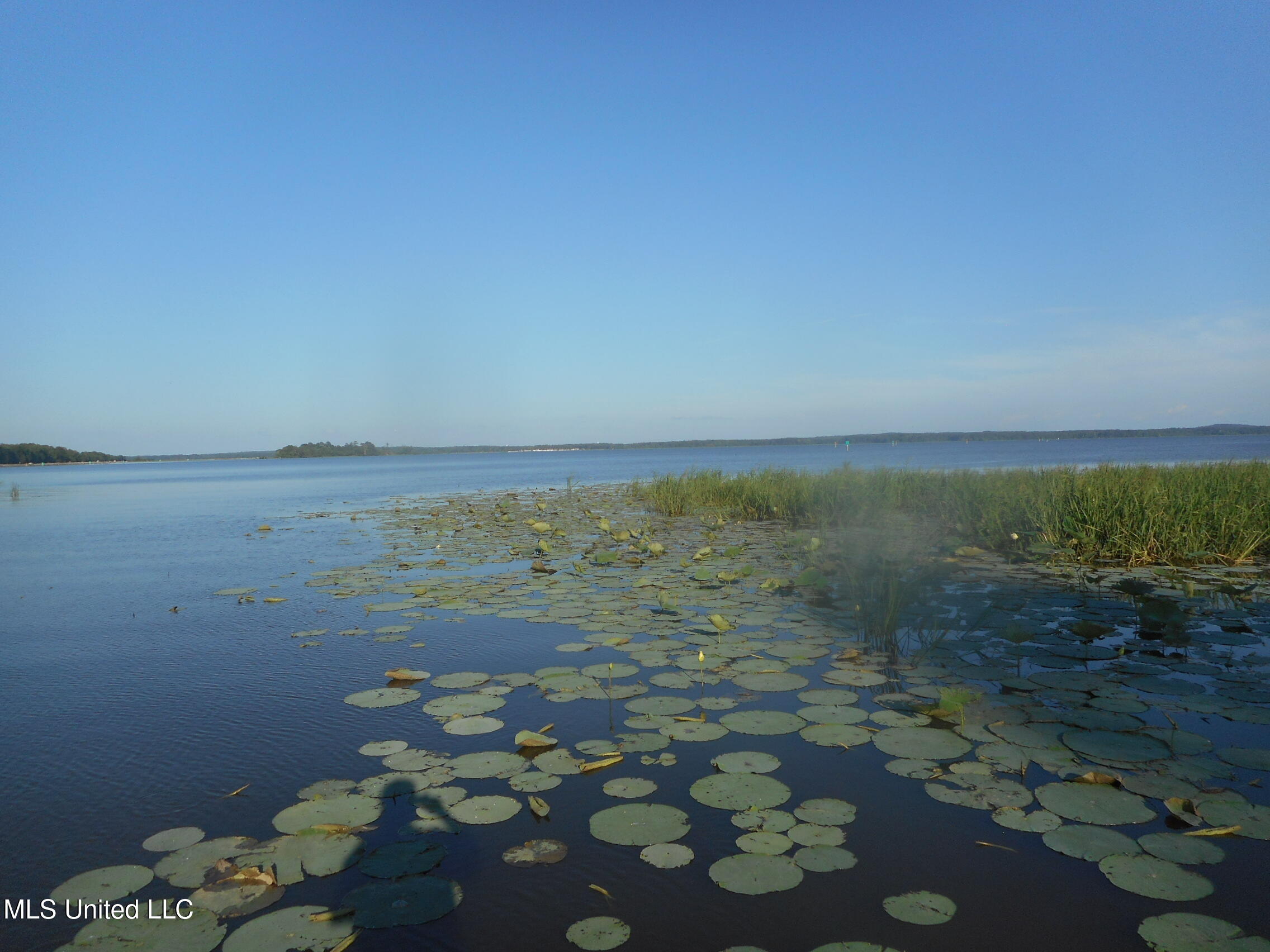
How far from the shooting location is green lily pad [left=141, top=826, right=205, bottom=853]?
95.1 inches

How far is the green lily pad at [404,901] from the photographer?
203cm

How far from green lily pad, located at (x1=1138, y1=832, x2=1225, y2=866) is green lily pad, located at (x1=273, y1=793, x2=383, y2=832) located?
2618 millimetres

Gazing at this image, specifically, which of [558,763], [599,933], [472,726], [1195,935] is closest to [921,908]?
[1195,935]

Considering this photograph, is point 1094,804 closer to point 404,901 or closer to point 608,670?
point 404,901

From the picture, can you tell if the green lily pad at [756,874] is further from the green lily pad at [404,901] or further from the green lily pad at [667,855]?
the green lily pad at [404,901]

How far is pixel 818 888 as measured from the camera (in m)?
2.16

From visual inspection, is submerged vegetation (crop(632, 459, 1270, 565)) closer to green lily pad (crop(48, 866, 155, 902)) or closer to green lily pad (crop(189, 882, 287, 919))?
green lily pad (crop(189, 882, 287, 919))

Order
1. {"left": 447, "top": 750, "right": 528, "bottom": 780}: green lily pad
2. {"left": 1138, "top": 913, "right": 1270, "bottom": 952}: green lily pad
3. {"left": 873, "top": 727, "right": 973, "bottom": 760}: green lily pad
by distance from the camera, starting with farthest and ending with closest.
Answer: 1. {"left": 873, "top": 727, "right": 973, "bottom": 760}: green lily pad
2. {"left": 447, "top": 750, "right": 528, "bottom": 780}: green lily pad
3. {"left": 1138, "top": 913, "right": 1270, "bottom": 952}: green lily pad

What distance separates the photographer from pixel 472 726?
346cm

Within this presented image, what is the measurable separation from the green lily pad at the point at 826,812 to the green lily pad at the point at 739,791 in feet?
0.29

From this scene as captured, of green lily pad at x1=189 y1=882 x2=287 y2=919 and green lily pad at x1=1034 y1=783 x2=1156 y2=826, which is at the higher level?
green lily pad at x1=1034 y1=783 x2=1156 y2=826

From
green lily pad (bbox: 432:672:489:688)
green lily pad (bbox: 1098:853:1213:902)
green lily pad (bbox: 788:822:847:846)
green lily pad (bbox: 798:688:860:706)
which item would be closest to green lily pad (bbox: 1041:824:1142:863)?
green lily pad (bbox: 1098:853:1213:902)

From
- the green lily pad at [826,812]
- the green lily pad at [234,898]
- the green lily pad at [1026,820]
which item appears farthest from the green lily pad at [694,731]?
the green lily pad at [234,898]

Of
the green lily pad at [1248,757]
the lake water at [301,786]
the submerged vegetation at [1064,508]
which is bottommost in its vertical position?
the lake water at [301,786]
